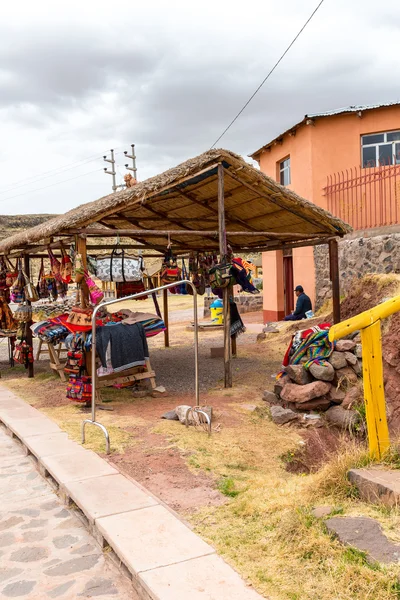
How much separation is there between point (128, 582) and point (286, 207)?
289 inches

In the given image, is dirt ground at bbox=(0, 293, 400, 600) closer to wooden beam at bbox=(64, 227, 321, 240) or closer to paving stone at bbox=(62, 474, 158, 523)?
paving stone at bbox=(62, 474, 158, 523)

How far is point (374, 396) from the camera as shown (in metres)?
3.89

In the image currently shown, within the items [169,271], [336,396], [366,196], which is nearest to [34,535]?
[336,396]

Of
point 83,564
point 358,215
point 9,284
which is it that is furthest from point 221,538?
point 358,215

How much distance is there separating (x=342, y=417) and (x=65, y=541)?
409 centimetres

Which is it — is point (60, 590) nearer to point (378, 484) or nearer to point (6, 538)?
point (6, 538)

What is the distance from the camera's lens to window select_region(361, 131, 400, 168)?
14867mm

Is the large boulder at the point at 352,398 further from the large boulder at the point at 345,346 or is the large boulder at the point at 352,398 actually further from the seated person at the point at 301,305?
the seated person at the point at 301,305

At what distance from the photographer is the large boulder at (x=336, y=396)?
23.5 feet

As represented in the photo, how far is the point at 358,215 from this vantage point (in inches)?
545

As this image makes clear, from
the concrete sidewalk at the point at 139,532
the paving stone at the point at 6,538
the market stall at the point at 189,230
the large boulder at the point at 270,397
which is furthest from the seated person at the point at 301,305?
the paving stone at the point at 6,538

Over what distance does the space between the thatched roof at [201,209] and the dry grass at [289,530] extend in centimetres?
412

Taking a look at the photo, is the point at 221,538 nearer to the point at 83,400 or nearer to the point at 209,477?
the point at 209,477

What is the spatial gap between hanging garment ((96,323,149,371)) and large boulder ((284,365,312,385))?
2256 mm
